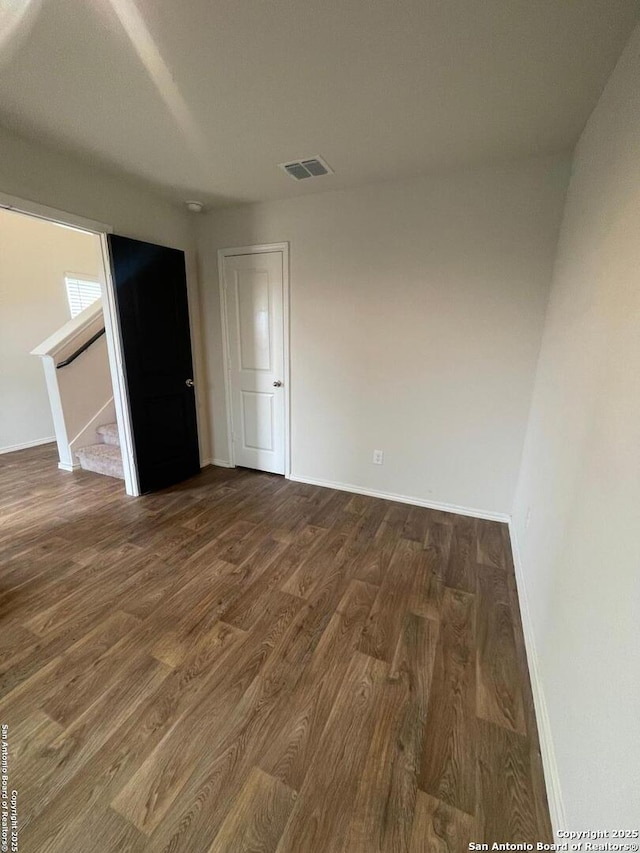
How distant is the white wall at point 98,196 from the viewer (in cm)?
205

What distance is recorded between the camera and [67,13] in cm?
122

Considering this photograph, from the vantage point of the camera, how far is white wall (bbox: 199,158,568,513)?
232 centimetres

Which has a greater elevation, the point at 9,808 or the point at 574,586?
the point at 574,586

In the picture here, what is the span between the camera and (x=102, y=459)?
11.5ft

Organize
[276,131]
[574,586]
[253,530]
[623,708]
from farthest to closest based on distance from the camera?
1. [253,530]
2. [276,131]
3. [574,586]
4. [623,708]

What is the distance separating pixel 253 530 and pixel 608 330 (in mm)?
2304

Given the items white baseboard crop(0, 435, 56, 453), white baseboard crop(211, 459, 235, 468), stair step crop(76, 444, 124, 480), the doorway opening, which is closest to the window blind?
the doorway opening

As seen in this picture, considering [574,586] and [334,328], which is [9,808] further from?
[334,328]

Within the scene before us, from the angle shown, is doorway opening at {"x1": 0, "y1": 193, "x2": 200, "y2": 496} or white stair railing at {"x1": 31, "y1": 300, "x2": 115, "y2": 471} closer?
doorway opening at {"x1": 0, "y1": 193, "x2": 200, "y2": 496}

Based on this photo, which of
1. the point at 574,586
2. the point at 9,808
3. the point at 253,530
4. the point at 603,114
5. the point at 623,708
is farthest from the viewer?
the point at 253,530

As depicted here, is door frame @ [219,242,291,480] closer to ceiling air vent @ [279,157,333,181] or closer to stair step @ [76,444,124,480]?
ceiling air vent @ [279,157,333,181]

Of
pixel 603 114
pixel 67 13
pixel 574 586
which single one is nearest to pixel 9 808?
pixel 574 586

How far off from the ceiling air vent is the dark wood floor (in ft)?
8.36

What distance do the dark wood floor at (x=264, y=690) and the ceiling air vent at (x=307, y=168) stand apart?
8.36ft
